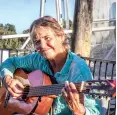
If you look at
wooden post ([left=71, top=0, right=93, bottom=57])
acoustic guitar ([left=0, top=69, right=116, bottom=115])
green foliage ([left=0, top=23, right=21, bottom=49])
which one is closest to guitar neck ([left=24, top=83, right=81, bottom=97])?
acoustic guitar ([left=0, top=69, right=116, bottom=115])

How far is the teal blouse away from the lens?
1.98 m

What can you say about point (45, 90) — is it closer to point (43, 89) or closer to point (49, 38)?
point (43, 89)

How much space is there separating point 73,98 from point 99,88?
0.50 ft

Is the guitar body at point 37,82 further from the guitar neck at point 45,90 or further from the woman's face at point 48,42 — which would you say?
the woman's face at point 48,42

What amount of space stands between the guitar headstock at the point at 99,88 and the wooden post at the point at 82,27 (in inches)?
108

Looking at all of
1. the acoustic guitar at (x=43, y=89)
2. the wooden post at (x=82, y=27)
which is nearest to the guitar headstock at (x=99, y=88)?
the acoustic guitar at (x=43, y=89)

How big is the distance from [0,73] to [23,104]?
56cm

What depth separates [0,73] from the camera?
2.97 m

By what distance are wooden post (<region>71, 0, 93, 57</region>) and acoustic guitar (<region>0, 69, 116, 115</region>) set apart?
186 centimetres

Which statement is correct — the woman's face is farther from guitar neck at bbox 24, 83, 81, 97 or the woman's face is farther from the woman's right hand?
the woman's right hand

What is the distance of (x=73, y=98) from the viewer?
1.83 metres

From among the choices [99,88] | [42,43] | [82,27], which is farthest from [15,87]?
[82,27]

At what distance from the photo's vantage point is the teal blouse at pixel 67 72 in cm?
198

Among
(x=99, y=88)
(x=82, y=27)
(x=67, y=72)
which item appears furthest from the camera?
(x=82, y=27)
